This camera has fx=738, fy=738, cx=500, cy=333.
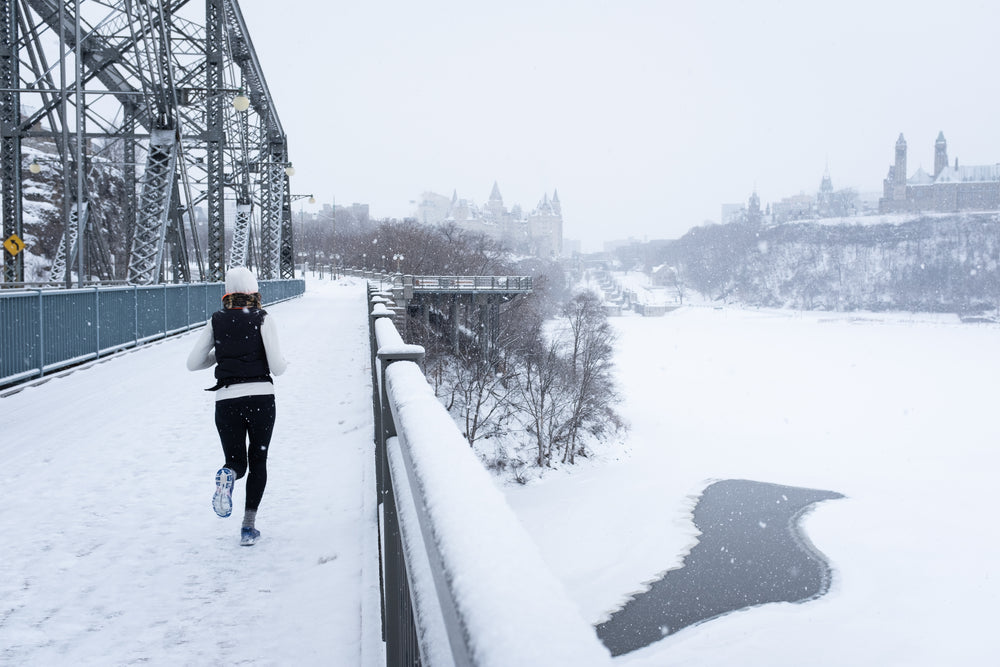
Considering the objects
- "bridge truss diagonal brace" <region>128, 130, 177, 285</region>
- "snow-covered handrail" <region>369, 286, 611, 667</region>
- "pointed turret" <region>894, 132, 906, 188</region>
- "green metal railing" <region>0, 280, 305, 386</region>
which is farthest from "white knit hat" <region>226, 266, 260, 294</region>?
"pointed turret" <region>894, 132, 906, 188</region>

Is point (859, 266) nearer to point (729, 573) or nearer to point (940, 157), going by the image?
point (940, 157)

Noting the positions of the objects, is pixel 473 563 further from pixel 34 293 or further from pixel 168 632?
pixel 34 293

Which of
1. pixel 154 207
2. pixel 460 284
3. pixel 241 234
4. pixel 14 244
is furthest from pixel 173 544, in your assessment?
pixel 460 284

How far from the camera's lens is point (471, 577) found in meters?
0.96

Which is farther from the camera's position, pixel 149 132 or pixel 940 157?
pixel 940 157

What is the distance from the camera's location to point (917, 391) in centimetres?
6166

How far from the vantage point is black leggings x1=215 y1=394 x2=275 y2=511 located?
4.51 meters

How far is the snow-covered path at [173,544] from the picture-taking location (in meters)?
3.32

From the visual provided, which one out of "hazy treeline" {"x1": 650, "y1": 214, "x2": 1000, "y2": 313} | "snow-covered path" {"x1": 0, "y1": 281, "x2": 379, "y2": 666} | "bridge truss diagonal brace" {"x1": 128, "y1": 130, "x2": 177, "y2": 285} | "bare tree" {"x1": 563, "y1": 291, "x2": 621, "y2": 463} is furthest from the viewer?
"hazy treeline" {"x1": 650, "y1": 214, "x2": 1000, "y2": 313}

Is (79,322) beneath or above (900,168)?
beneath

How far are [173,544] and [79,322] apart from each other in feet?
29.3

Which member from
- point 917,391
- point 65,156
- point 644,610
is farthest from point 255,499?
point 917,391

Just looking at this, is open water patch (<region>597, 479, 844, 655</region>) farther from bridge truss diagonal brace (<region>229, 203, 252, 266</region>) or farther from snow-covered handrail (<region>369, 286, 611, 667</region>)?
bridge truss diagonal brace (<region>229, 203, 252, 266</region>)

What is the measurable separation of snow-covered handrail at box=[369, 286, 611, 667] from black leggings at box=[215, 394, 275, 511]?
2853mm
